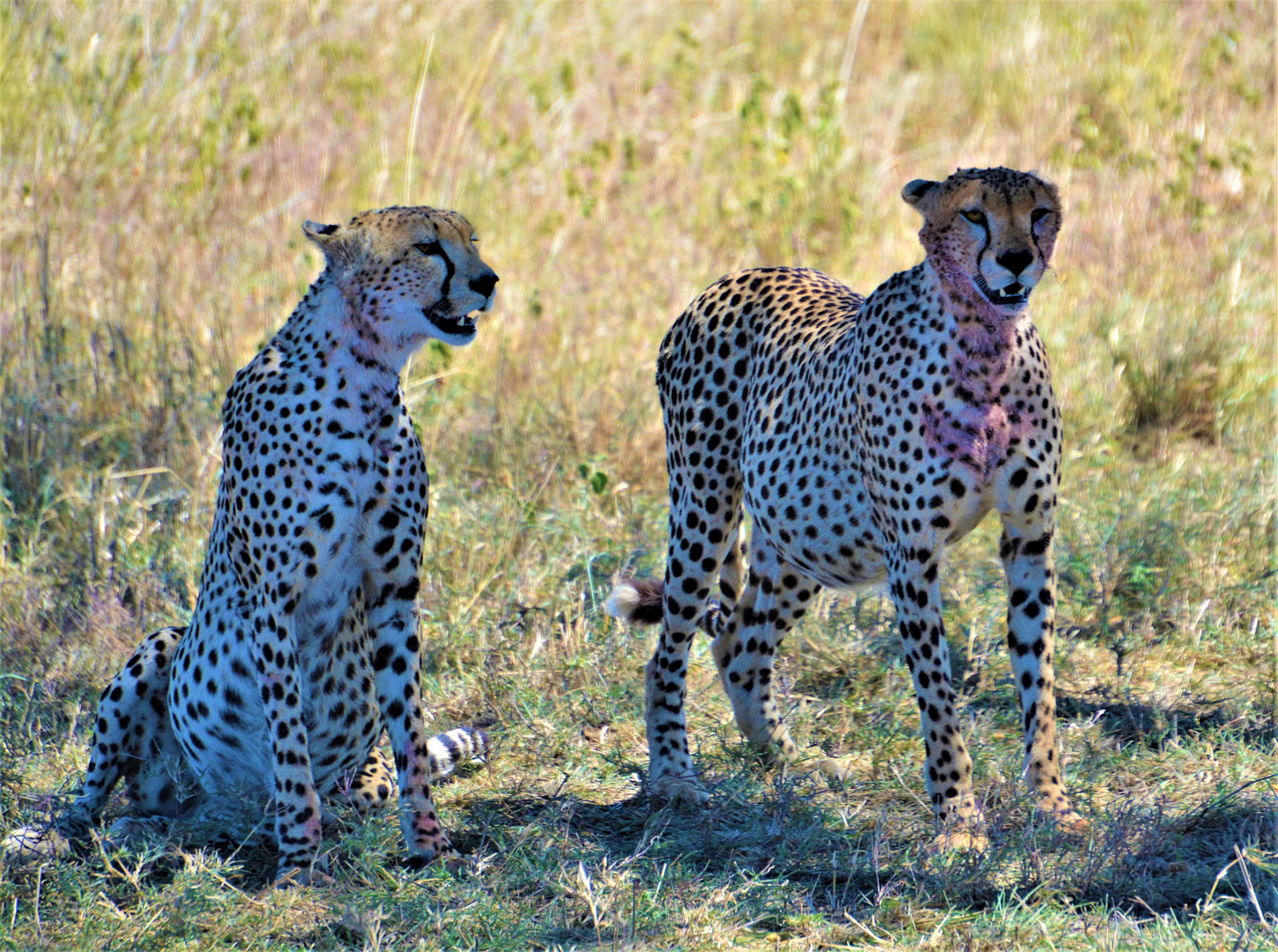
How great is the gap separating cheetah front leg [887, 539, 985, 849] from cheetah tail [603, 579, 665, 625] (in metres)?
0.80

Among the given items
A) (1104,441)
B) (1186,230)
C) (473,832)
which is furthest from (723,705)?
(1186,230)

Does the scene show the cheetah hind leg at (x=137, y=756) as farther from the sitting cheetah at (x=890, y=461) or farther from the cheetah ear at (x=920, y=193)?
the cheetah ear at (x=920, y=193)

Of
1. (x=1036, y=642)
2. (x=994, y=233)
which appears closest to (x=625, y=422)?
(x=1036, y=642)

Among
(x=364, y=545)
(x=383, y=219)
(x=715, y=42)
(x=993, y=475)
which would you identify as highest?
(x=715, y=42)

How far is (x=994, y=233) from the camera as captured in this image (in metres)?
2.90

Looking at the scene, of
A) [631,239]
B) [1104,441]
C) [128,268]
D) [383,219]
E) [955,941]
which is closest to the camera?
[955,941]

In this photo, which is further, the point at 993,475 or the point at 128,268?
the point at 128,268

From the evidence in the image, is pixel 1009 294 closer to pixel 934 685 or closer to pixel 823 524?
pixel 823 524

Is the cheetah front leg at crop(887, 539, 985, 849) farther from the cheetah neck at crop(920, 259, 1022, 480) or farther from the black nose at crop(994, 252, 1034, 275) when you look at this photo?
the black nose at crop(994, 252, 1034, 275)

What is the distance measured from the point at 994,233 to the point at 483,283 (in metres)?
0.98

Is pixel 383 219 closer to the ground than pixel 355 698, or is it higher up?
higher up

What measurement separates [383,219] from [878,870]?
1.59 metres

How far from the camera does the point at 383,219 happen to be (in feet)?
9.61

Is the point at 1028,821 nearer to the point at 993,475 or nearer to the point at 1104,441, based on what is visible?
the point at 993,475
